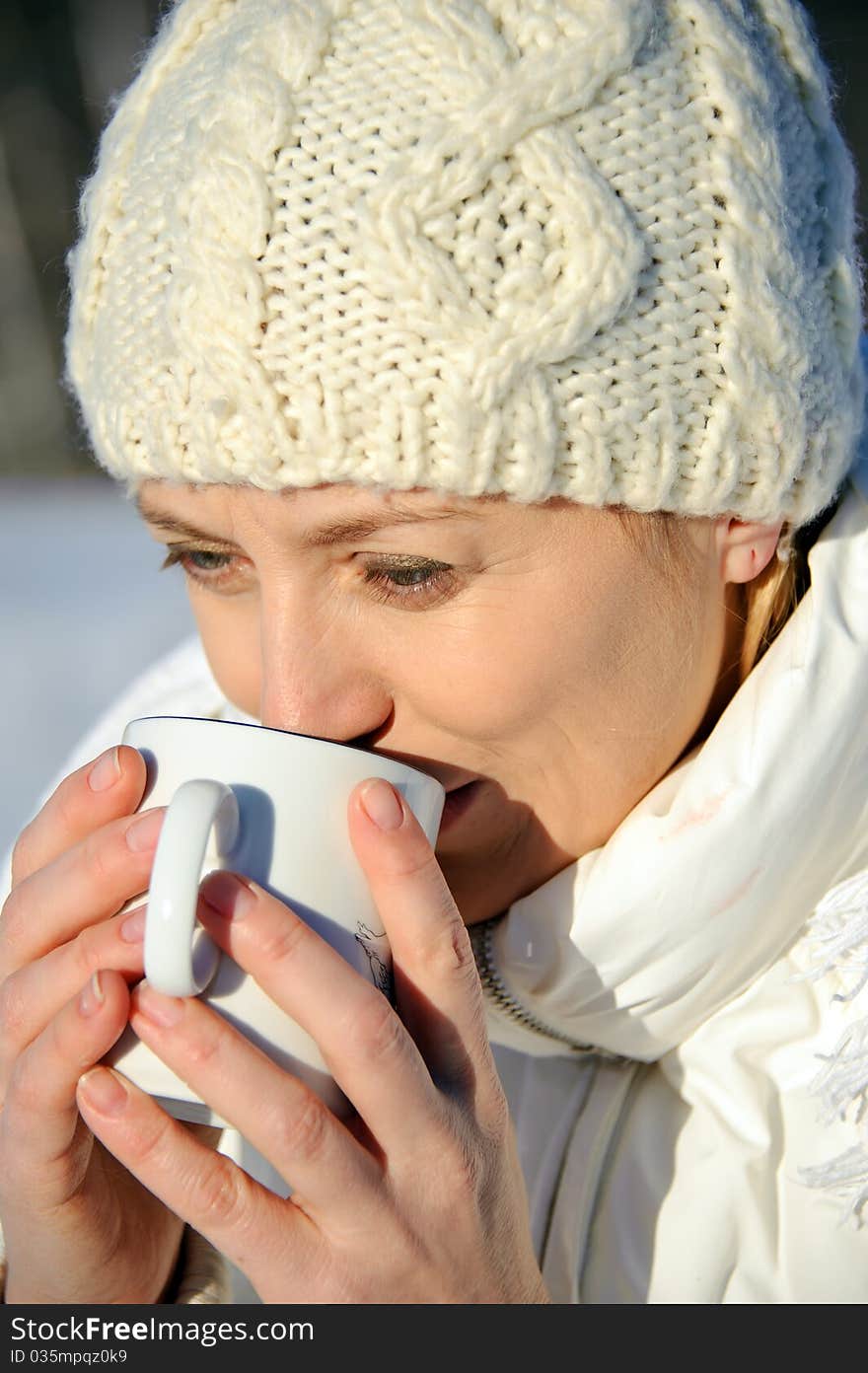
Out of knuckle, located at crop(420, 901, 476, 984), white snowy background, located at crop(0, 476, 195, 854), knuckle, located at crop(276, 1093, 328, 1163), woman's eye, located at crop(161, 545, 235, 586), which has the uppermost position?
woman's eye, located at crop(161, 545, 235, 586)

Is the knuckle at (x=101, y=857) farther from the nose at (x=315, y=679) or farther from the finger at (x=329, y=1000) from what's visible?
the nose at (x=315, y=679)

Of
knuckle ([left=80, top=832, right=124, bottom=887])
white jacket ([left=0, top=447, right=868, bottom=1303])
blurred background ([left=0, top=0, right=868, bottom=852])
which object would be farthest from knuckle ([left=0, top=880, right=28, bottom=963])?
blurred background ([left=0, top=0, right=868, bottom=852])

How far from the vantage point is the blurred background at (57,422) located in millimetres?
2957

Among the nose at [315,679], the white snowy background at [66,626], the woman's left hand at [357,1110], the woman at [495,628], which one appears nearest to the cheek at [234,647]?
the woman at [495,628]

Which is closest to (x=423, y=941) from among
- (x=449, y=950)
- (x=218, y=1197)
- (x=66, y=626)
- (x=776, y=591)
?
(x=449, y=950)

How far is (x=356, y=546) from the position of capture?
109 centimetres

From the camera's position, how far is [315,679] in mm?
1109

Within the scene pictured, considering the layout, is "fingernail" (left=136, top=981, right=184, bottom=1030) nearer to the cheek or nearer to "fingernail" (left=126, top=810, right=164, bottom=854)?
"fingernail" (left=126, top=810, right=164, bottom=854)

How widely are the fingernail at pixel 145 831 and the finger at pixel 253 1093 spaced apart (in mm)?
98

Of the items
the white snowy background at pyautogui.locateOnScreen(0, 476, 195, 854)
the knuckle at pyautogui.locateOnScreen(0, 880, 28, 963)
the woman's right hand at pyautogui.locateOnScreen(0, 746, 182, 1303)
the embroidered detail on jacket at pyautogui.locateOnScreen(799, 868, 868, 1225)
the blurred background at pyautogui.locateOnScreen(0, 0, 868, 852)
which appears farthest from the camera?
the blurred background at pyautogui.locateOnScreen(0, 0, 868, 852)

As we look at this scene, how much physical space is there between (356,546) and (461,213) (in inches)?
11.0

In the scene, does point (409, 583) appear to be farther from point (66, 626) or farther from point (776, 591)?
point (66, 626)

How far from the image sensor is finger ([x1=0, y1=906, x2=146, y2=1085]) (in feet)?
3.03

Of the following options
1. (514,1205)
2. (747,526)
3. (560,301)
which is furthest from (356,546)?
(514,1205)
